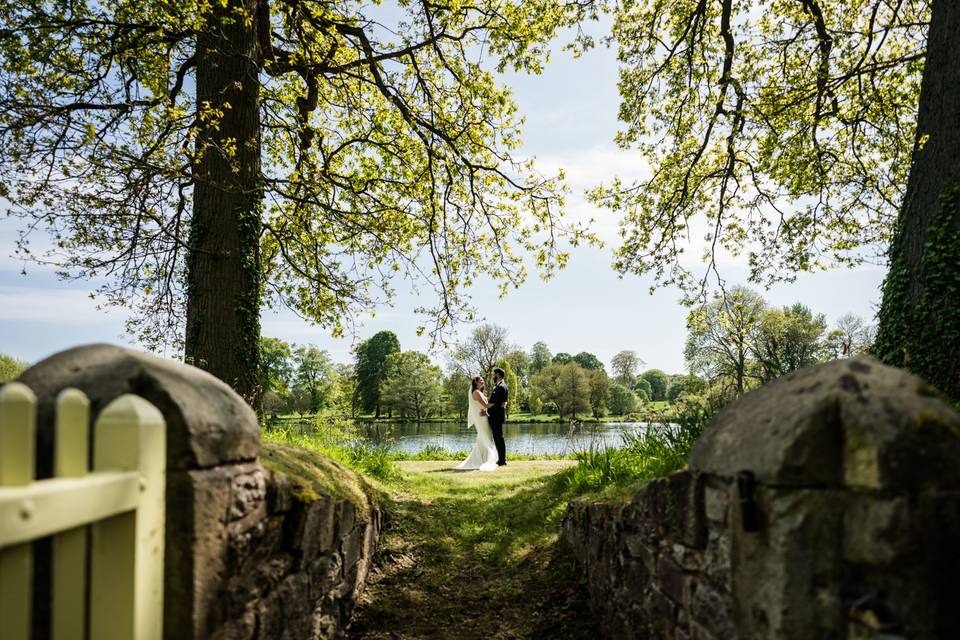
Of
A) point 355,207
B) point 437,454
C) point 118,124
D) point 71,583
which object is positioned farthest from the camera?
point 437,454

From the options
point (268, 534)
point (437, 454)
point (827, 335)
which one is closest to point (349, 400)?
point (437, 454)

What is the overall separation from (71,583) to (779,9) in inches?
474

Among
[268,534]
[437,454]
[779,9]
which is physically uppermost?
[779,9]

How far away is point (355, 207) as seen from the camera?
8.33 meters

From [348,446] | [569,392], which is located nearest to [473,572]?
[348,446]

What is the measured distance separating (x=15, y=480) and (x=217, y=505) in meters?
0.86

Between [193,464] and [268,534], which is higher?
[193,464]

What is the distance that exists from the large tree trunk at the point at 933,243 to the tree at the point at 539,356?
192 ft

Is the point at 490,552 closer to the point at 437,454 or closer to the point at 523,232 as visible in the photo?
the point at 523,232

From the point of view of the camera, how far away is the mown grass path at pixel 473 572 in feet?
13.6

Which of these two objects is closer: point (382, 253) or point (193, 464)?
point (193, 464)

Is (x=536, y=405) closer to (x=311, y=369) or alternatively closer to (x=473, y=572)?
(x=311, y=369)

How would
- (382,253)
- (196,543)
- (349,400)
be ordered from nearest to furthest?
(196,543) < (382,253) < (349,400)

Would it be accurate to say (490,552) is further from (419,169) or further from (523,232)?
(419,169)
